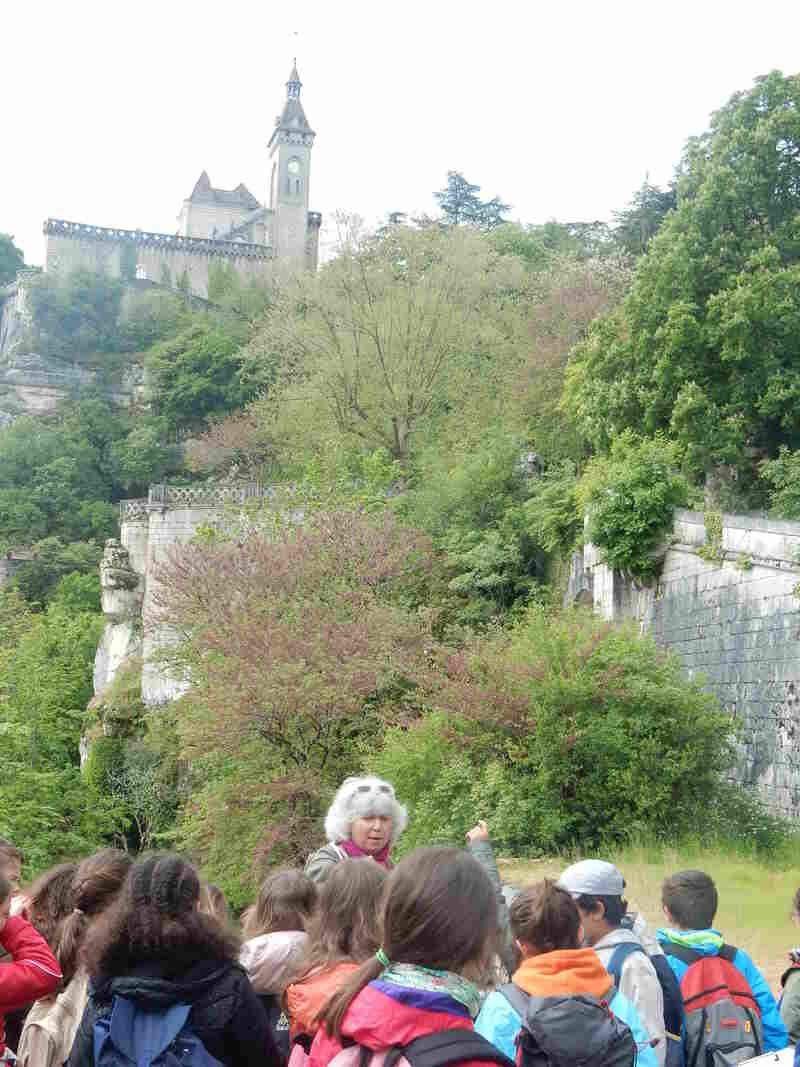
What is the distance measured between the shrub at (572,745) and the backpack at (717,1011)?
385 inches

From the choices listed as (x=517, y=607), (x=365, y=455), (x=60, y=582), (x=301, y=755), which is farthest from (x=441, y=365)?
(x=60, y=582)

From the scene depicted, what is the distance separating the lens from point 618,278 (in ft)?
109

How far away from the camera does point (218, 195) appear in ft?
283

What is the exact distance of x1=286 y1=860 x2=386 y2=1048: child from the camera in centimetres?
352

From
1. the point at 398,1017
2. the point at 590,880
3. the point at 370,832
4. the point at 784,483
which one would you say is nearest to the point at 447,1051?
the point at 398,1017

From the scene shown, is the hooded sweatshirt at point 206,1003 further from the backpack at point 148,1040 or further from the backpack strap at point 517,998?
the backpack strap at point 517,998

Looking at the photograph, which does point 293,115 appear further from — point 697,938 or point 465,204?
point 697,938

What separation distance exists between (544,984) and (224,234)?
272ft

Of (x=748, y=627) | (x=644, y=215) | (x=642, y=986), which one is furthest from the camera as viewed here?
(x=644, y=215)

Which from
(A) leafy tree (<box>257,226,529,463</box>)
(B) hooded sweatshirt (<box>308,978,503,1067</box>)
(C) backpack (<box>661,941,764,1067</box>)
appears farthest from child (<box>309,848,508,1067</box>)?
(A) leafy tree (<box>257,226,529,463</box>)

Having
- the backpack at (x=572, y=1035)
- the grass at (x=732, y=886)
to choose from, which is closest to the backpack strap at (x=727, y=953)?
the backpack at (x=572, y=1035)

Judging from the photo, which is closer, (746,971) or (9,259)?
(746,971)

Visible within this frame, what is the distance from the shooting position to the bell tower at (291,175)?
76.9 meters

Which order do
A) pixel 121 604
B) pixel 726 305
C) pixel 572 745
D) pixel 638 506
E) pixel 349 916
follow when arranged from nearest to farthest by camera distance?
pixel 349 916 → pixel 572 745 → pixel 638 506 → pixel 726 305 → pixel 121 604
